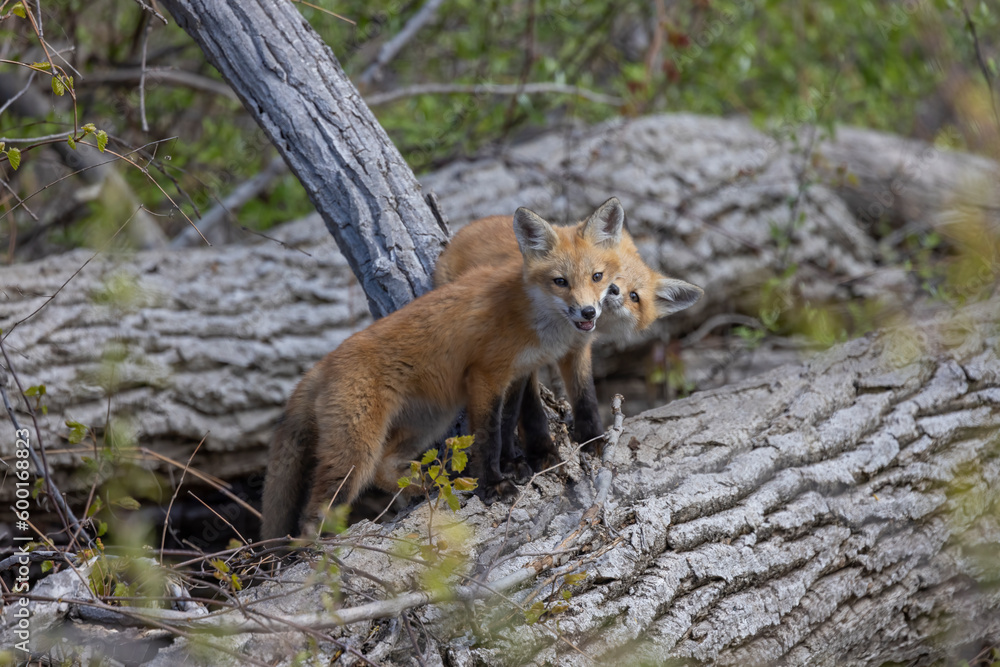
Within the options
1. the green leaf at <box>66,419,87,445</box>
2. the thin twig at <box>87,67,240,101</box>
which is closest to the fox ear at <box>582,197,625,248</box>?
Result: the green leaf at <box>66,419,87,445</box>

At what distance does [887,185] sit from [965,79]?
3.97ft

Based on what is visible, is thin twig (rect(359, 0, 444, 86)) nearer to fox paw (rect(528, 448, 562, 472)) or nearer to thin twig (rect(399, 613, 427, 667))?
fox paw (rect(528, 448, 562, 472))

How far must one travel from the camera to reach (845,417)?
3.83m

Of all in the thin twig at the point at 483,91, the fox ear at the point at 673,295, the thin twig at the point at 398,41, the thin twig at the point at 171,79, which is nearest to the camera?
the fox ear at the point at 673,295

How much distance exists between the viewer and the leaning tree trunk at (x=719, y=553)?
8.36 ft

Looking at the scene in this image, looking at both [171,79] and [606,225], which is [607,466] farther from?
[171,79]

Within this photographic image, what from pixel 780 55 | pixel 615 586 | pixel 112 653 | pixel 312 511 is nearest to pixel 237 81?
pixel 312 511

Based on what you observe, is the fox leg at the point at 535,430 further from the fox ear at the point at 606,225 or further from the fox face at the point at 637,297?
the fox ear at the point at 606,225

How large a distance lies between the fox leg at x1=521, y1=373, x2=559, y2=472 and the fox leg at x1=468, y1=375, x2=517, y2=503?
0.20 metres

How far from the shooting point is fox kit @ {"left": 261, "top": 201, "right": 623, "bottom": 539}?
3510mm

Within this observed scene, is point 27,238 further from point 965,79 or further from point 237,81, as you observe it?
point 965,79

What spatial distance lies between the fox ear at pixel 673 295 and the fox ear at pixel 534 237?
671 mm

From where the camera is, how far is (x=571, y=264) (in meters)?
3.69

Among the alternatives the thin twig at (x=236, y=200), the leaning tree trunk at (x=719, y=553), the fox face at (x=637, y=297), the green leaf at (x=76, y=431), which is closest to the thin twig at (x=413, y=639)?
the leaning tree trunk at (x=719, y=553)
